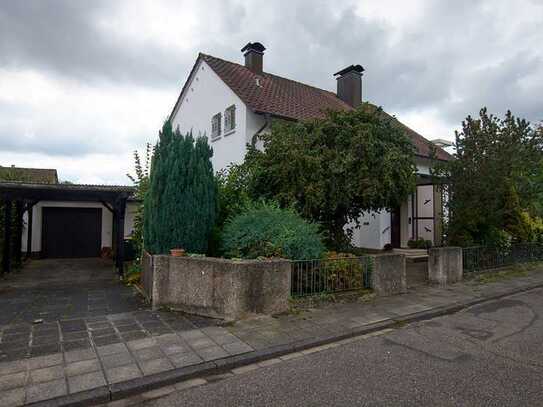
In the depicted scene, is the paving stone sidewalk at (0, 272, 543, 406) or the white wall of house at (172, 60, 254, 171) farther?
the white wall of house at (172, 60, 254, 171)

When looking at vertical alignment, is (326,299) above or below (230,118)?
below

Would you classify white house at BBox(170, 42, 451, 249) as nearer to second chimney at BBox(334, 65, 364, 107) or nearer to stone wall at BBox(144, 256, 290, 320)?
second chimney at BBox(334, 65, 364, 107)

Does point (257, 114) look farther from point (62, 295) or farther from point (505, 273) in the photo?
point (505, 273)

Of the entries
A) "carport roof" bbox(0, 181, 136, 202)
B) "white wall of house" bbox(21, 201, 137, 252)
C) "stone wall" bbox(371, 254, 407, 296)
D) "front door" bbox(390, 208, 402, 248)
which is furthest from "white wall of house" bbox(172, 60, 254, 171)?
"front door" bbox(390, 208, 402, 248)

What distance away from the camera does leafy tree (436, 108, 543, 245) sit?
862 centimetres

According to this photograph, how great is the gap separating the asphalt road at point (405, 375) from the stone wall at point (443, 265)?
118 inches

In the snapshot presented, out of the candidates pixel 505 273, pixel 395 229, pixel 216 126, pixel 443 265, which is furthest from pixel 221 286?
pixel 395 229

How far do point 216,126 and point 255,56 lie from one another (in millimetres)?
4283

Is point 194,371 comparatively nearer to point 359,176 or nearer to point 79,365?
point 79,365

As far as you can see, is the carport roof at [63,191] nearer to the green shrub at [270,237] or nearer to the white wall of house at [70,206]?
the white wall of house at [70,206]

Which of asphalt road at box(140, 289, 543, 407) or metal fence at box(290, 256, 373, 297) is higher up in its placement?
metal fence at box(290, 256, 373, 297)

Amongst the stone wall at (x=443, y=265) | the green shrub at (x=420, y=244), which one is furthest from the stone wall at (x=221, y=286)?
the green shrub at (x=420, y=244)

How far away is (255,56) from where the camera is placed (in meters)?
15.7

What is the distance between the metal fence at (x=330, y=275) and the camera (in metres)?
6.00
